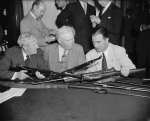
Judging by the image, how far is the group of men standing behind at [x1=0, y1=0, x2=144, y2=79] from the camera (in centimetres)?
235

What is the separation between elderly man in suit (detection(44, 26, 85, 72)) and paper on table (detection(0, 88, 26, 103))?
91 cm

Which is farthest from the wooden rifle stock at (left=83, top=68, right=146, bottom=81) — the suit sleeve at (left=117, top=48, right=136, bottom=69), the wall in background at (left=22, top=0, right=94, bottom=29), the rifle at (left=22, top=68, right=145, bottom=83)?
the wall in background at (left=22, top=0, right=94, bottom=29)

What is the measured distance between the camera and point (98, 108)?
4.56 ft

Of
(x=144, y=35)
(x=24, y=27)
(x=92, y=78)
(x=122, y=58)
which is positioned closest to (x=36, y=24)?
(x=24, y=27)

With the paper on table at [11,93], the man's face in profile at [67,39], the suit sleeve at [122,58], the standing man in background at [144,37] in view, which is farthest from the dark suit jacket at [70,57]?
the standing man in background at [144,37]

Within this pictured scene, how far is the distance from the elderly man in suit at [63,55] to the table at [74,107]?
93 cm

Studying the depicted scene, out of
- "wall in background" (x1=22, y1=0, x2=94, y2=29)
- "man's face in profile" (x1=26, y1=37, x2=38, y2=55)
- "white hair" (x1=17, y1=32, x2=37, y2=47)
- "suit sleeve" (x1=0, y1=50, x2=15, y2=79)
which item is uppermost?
"wall in background" (x1=22, y1=0, x2=94, y2=29)

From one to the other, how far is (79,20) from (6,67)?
1633 mm

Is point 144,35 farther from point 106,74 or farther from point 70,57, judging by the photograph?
point 106,74

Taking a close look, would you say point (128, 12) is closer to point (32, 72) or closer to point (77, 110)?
point (32, 72)

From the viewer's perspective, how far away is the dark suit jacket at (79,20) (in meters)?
3.33

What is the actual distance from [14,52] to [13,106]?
1.09m

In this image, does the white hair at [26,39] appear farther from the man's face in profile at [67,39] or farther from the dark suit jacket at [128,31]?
the dark suit jacket at [128,31]

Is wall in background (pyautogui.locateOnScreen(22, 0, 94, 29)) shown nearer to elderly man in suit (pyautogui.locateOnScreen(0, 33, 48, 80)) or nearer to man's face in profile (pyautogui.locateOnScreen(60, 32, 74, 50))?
man's face in profile (pyautogui.locateOnScreen(60, 32, 74, 50))
